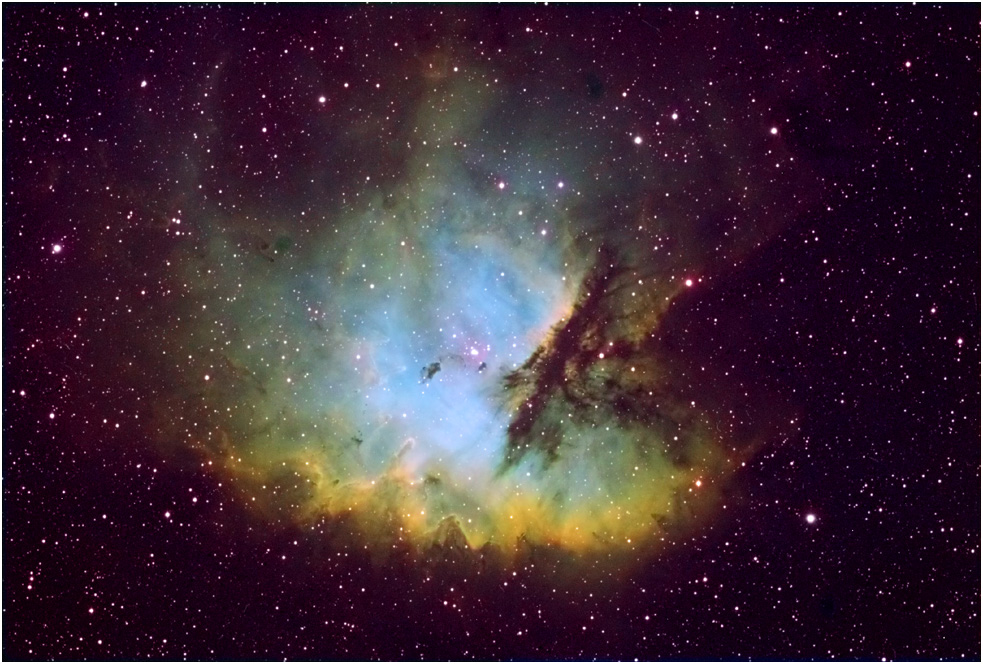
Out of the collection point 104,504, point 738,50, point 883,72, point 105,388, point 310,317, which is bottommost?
point 104,504

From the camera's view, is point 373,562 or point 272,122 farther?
point 373,562

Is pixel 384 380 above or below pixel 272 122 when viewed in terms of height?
below

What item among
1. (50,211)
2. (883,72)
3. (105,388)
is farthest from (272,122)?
(883,72)

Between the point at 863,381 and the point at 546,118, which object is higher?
the point at 546,118

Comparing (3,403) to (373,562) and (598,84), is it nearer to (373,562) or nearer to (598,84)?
(373,562)

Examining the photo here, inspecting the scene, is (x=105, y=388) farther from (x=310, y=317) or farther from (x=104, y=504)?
(x=310, y=317)

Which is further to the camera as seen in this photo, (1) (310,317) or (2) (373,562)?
(2) (373,562)

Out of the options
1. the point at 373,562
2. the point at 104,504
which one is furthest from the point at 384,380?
the point at 104,504

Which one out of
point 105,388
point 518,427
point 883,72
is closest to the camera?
point 883,72

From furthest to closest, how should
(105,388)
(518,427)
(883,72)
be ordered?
(518,427), (105,388), (883,72)
